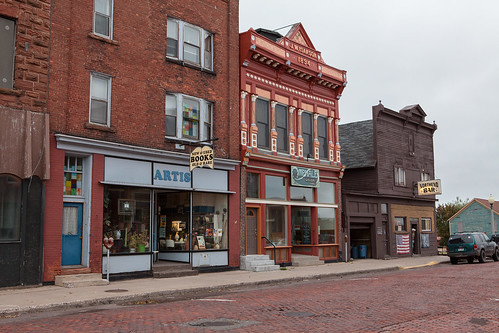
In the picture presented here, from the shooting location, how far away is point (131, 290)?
14.2 meters

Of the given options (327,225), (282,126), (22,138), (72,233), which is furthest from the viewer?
(327,225)

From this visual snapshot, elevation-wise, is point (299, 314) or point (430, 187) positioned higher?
point (430, 187)

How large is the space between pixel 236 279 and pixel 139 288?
3936 mm

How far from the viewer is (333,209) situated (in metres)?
26.7

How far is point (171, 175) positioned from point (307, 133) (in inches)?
368

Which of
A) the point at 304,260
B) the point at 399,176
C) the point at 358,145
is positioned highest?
the point at 358,145

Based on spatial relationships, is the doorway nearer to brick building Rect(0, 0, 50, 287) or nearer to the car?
brick building Rect(0, 0, 50, 287)

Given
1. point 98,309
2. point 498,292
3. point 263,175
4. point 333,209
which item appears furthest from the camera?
point 333,209

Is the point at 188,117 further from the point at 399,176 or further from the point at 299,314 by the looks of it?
the point at 399,176

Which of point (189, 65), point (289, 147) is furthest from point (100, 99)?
point (289, 147)

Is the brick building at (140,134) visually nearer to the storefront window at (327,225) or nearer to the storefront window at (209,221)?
the storefront window at (209,221)

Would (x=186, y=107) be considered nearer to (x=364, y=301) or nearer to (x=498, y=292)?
(x=364, y=301)

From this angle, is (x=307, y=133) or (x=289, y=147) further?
(x=307, y=133)

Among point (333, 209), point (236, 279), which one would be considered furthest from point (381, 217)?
point (236, 279)
